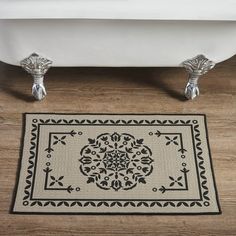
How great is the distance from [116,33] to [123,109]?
0.36m

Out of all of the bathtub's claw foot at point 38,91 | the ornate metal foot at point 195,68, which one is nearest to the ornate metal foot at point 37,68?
the bathtub's claw foot at point 38,91

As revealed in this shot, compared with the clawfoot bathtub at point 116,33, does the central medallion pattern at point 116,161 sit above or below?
below

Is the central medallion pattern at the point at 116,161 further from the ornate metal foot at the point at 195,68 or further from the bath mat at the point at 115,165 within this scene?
the ornate metal foot at the point at 195,68

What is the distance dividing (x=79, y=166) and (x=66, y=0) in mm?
529

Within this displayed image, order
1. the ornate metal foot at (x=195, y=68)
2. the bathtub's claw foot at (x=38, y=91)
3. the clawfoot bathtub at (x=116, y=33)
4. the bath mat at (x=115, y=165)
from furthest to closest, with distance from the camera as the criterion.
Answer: the bathtub's claw foot at (x=38, y=91) < the ornate metal foot at (x=195, y=68) < the bath mat at (x=115, y=165) < the clawfoot bathtub at (x=116, y=33)

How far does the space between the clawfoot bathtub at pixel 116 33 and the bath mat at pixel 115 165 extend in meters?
0.22

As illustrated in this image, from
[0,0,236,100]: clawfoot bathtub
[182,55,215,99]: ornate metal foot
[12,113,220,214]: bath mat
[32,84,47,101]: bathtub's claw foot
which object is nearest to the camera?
[0,0,236,100]: clawfoot bathtub

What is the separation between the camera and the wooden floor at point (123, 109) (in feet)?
4.25

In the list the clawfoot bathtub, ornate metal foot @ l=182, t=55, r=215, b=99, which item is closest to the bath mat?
ornate metal foot @ l=182, t=55, r=215, b=99

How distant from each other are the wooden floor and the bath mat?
3 centimetres

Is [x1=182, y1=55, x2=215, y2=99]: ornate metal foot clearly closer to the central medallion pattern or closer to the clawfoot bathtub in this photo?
the clawfoot bathtub

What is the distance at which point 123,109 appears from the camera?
1.61m

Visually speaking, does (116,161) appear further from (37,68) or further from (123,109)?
(37,68)

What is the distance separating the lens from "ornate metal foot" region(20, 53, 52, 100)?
1.41 meters
